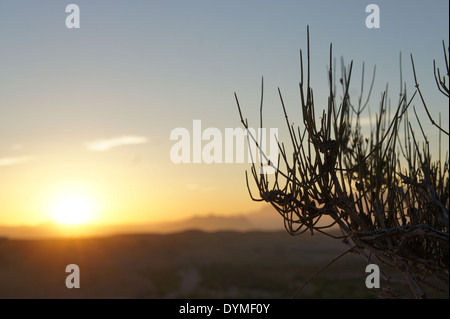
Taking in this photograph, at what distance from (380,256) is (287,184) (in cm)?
98

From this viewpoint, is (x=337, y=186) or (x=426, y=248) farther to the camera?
(x=426, y=248)

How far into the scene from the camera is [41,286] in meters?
38.2

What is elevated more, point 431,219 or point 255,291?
point 431,219

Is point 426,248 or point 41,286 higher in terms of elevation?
point 426,248

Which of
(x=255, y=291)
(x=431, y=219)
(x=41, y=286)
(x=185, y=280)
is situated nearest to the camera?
(x=431, y=219)

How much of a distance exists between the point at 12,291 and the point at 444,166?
123 feet

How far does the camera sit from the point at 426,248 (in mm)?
4910

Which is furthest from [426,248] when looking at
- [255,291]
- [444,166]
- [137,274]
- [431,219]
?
[137,274]
